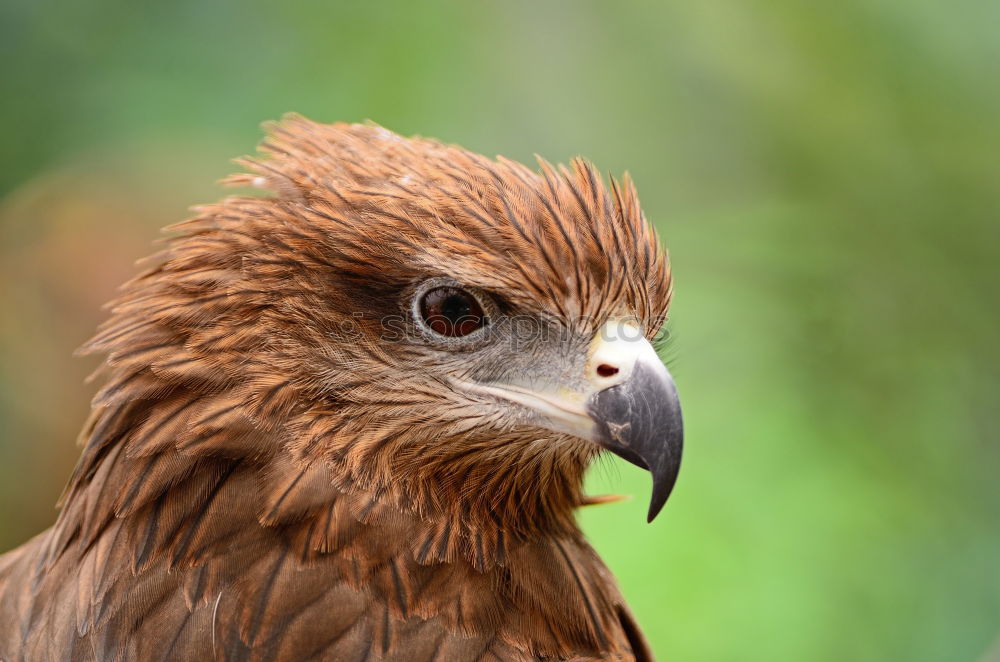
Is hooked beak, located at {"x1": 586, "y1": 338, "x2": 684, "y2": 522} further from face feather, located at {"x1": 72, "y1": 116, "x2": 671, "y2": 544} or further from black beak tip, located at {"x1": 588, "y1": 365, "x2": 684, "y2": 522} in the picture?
face feather, located at {"x1": 72, "y1": 116, "x2": 671, "y2": 544}

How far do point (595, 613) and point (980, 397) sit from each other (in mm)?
2804

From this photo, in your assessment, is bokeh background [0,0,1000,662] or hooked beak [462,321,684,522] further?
bokeh background [0,0,1000,662]

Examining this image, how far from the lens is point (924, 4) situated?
181 inches

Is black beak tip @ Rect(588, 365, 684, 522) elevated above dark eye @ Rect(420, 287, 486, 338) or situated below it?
below

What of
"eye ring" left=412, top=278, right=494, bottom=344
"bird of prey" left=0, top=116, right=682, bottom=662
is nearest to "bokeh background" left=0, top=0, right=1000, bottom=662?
"bird of prey" left=0, top=116, right=682, bottom=662

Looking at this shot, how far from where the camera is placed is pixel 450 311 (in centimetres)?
232

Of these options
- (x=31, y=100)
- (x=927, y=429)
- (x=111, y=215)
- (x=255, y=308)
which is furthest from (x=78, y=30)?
(x=927, y=429)

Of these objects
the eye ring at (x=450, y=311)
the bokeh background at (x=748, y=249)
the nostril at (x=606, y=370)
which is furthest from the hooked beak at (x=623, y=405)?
the bokeh background at (x=748, y=249)

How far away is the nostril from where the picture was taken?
2322 mm

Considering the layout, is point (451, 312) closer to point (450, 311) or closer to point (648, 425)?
point (450, 311)

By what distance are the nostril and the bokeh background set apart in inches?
66.1

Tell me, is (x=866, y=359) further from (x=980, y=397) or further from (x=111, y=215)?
(x=111, y=215)

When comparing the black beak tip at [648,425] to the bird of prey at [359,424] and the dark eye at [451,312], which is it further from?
the dark eye at [451,312]

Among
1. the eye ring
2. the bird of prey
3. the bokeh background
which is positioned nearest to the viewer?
the bird of prey
